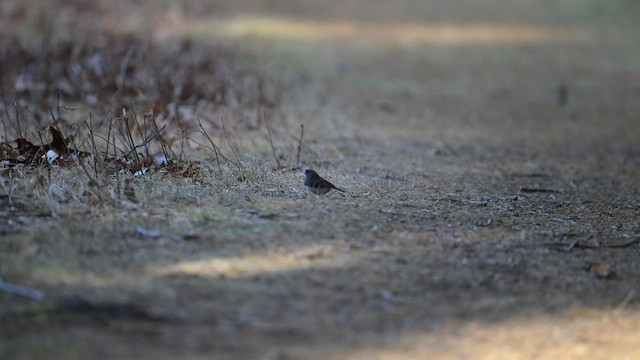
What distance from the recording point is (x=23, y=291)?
2578mm

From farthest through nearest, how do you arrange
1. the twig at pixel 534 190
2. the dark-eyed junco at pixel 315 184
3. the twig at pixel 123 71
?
the twig at pixel 123 71 → the twig at pixel 534 190 → the dark-eyed junco at pixel 315 184

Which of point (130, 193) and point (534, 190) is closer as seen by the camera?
point (130, 193)

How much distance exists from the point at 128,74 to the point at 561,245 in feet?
14.7

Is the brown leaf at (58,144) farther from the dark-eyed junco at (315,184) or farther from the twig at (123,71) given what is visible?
the twig at (123,71)

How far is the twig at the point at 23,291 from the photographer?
2553mm

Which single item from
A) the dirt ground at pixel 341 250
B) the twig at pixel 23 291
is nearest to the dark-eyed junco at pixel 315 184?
the dirt ground at pixel 341 250

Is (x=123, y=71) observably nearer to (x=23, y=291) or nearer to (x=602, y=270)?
(x=23, y=291)

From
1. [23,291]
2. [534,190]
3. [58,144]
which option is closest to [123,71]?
[58,144]

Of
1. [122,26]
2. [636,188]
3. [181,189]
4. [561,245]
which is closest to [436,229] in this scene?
[561,245]

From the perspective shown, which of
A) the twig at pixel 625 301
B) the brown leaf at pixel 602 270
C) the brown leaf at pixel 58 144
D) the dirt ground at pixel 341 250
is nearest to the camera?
the dirt ground at pixel 341 250

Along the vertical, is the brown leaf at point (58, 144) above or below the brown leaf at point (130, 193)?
above

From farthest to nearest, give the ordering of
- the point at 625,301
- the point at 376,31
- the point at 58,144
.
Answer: the point at 376,31 → the point at 58,144 → the point at 625,301

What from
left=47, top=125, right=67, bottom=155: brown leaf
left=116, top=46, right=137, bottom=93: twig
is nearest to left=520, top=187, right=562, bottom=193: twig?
left=47, top=125, right=67, bottom=155: brown leaf

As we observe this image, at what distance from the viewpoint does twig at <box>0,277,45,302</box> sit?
101 inches
